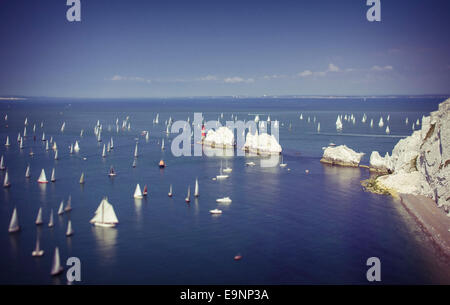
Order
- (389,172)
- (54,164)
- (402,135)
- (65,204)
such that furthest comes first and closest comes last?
(402,135), (54,164), (389,172), (65,204)

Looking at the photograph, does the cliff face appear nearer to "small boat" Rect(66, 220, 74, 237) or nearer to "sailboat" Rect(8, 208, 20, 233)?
"small boat" Rect(66, 220, 74, 237)

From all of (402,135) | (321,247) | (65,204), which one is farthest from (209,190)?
(402,135)

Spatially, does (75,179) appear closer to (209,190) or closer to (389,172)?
(209,190)

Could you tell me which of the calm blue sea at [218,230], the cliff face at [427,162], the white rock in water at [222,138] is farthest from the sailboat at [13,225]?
the white rock in water at [222,138]

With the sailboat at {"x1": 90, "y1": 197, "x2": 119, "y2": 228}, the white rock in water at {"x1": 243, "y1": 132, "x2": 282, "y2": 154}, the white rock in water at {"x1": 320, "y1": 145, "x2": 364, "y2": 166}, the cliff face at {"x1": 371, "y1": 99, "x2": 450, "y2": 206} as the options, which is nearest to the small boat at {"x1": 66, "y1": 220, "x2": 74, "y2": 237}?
the sailboat at {"x1": 90, "y1": 197, "x2": 119, "y2": 228}

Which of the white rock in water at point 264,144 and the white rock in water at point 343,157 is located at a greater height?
the white rock in water at point 264,144

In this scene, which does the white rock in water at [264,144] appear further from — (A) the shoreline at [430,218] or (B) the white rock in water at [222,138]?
(A) the shoreline at [430,218]

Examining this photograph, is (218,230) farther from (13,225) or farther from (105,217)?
(13,225)
